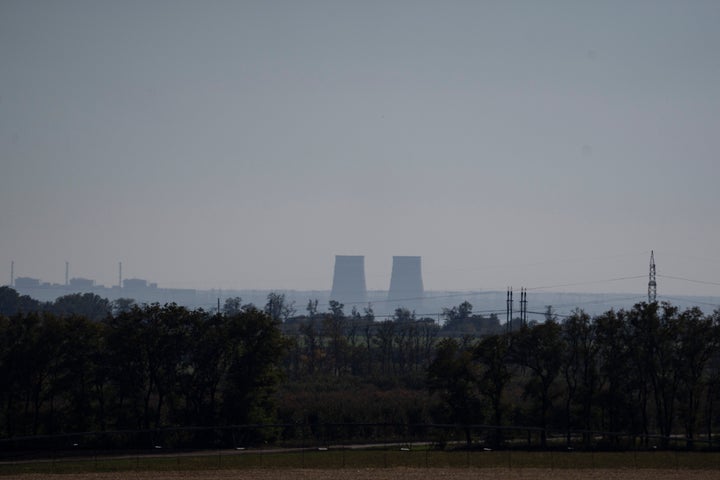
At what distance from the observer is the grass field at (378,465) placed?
32.1m

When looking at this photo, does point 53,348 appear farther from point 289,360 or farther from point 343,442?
point 289,360

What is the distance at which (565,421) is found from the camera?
49094 mm

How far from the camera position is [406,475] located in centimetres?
3134

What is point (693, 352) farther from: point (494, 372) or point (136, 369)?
point (136, 369)

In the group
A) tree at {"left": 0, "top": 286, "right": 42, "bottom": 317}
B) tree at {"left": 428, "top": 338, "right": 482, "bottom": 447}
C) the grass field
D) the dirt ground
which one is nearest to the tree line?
tree at {"left": 428, "top": 338, "right": 482, "bottom": 447}

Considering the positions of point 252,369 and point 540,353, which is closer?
A: point 540,353

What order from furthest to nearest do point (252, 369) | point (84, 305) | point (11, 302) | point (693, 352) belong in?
point (84, 305) < point (11, 302) < point (252, 369) < point (693, 352)

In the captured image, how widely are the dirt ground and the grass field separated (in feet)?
0.12

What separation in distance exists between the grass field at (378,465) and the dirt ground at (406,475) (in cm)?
4

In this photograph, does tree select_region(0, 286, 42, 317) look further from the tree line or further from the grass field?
the grass field

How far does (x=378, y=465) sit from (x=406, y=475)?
11.6ft

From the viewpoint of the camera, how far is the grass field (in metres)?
32.1

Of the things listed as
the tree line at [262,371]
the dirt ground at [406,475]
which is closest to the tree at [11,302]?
the tree line at [262,371]

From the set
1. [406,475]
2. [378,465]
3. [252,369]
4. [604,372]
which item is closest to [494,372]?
[604,372]
